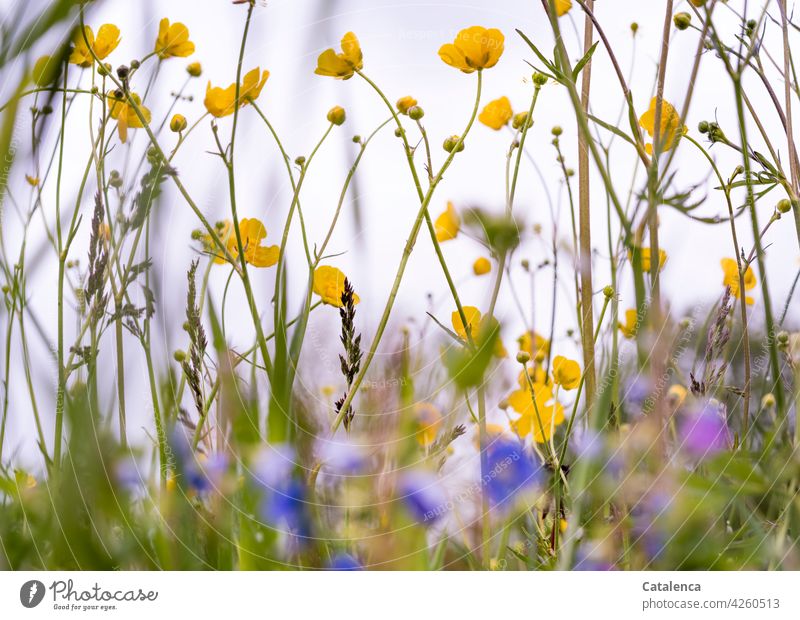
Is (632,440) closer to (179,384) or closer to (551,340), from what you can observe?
(551,340)

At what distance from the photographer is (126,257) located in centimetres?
52

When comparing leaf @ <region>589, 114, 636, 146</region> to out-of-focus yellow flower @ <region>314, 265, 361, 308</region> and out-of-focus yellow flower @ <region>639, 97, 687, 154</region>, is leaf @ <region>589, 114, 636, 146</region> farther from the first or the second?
out-of-focus yellow flower @ <region>314, 265, 361, 308</region>

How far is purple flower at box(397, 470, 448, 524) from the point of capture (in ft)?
1.63

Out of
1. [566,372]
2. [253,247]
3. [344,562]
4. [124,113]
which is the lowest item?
[344,562]

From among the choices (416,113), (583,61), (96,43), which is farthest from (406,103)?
(96,43)

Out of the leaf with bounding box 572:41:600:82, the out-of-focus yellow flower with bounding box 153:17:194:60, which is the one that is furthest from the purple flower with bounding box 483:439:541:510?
the out-of-focus yellow flower with bounding box 153:17:194:60

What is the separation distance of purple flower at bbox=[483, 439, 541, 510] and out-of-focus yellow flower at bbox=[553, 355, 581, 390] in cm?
6

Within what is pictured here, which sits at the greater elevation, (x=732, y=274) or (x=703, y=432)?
(x=732, y=274)

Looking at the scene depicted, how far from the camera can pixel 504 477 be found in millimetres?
504

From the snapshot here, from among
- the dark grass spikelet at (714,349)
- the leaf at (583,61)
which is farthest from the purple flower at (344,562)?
the leaf at (583,61)

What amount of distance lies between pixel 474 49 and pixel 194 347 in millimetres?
279

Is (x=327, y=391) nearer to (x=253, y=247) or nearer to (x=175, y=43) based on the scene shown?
(x=253, y=247)

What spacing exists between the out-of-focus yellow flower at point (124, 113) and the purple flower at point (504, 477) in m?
0.33
